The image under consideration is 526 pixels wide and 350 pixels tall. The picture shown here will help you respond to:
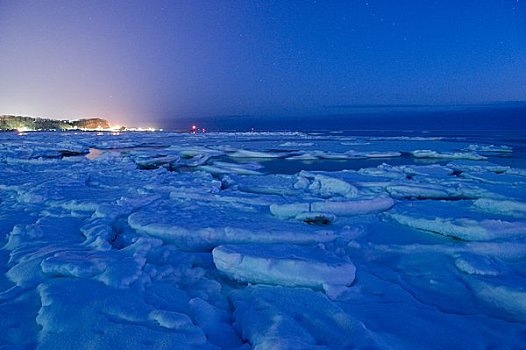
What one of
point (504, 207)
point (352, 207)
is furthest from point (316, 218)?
point (504, 207)

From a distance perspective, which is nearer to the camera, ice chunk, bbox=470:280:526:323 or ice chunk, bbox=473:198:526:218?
ice chunk, bbox=470:280:526:323

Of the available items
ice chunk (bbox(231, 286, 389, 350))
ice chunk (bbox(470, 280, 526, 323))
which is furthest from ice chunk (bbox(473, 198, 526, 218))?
ice chunk (bbox(231, 286, 389, 350))

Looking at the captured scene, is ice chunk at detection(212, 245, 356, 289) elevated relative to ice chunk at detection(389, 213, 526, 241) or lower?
elevated

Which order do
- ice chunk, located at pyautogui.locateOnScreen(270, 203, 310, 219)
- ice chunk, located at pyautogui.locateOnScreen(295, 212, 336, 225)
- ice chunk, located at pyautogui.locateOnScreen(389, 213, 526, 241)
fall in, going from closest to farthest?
ice chunk, located at pyautogui.locateOnScreen(389, 213, 526, 241)
ice chunk, located at pyautogui.locateOnScreen(295, 212, 336, 225)
ice chunk, located at pyautogui.locateOnScreen(270, 203, 310, 219)

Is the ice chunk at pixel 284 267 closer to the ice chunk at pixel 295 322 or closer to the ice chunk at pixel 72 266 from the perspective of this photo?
the ice chunk at pixel 295 322

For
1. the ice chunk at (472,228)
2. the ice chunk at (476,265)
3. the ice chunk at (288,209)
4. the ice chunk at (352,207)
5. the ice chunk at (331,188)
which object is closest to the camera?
the ice chunk at (476,265)

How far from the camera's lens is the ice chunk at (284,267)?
2660 millimetres

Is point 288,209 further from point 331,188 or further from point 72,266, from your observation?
point 72,266

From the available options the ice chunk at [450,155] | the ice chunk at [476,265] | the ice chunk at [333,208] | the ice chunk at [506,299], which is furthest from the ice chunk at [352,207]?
the ice chunk at [450,155]

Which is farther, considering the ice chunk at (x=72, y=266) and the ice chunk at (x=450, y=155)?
the ice chunk at (x=450, y=155)

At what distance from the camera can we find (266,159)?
1316 centimetres

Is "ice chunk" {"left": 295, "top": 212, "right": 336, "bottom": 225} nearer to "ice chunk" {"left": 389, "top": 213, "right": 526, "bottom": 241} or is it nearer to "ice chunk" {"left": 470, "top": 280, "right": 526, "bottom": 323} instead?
"ice chunk" {"left": 389, "top": 213, "right": 526, "bottom": 241}

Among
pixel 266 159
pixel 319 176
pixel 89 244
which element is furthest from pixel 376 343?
pixel 266 159

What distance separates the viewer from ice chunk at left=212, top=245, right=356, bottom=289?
266 cm
